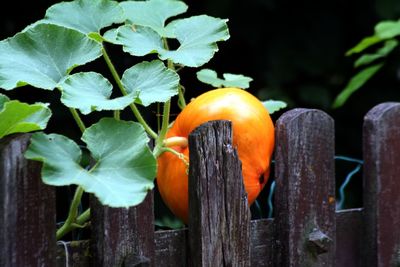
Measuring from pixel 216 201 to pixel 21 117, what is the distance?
1.22ft

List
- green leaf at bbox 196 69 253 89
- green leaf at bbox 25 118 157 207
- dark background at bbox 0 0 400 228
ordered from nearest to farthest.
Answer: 1. green leaf at bbox 25 118 157 207
2. green leaf at bbox 196 69 253 89
3. dark background at bbox 0 0 400 228

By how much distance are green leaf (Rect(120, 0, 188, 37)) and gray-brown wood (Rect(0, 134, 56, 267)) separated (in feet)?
1.32

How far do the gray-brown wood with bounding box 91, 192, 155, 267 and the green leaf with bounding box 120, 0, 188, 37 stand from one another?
0.34m

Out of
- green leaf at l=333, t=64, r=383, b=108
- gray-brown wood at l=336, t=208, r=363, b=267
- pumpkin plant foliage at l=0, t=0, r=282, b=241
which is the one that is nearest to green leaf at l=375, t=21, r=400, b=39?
green leaf at l=333, t=64, r=383, b=108

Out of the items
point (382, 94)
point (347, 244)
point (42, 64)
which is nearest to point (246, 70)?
point (382, 94)

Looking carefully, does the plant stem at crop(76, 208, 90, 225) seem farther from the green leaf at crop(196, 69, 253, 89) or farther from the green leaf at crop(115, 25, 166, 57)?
the green leaf at crop(196, 69, 253, 89)

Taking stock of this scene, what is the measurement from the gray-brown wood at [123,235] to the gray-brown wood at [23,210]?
86mm

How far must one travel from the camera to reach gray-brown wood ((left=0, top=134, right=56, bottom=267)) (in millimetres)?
1078

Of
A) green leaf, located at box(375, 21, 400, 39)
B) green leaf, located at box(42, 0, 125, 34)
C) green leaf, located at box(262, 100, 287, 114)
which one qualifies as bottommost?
green leaf, located at box(262, 100, 287, 114)

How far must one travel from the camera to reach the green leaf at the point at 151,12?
139 cm

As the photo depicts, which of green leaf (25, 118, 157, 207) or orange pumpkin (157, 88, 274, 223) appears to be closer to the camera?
green leaf (25, 118, 157, 207)

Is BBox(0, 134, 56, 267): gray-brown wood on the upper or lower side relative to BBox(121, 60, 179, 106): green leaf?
lower

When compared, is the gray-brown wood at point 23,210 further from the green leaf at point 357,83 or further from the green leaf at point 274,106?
the green leaf at point 357,83

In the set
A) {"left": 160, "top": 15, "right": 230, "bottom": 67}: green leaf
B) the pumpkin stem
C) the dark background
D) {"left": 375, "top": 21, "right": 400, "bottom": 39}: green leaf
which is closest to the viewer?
{"left": 160, "top": 15, "right": 230, "bottom": 67}: green leaf
